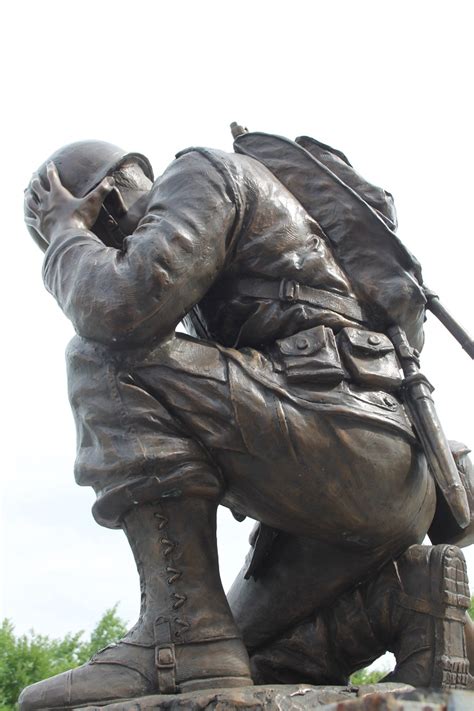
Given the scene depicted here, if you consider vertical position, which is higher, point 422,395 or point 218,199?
point 218,199

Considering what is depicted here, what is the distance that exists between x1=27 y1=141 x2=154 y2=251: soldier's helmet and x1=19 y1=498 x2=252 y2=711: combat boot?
1118 mm

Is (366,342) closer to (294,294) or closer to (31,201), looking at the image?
(294,294)

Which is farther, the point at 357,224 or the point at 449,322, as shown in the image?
the point at 449,322

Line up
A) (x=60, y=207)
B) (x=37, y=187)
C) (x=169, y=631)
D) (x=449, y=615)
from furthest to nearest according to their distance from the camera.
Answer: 1. (x=37, y=187)
2. (x=60, y=207)
3. (x=449, y=615)
4. (x=169, y=631)

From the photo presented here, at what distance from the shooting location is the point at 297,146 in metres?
3.37

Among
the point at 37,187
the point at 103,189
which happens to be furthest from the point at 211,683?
the point at 37,187

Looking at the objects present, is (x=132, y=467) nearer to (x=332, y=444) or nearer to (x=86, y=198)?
(x=332, y=444)

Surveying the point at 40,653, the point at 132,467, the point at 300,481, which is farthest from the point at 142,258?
the point at 40,653

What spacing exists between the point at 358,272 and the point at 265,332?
38 centimetres

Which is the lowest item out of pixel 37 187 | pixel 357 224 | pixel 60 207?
pixel 357 224

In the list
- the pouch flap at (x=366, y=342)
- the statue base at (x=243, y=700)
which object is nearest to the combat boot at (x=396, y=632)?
the statue base at (x=243, y=700)

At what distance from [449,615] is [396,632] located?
209mm

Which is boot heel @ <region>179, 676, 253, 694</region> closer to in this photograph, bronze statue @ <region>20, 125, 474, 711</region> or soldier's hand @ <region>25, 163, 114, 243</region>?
bronze statue @ <region>20, 125, 474, 711</region>

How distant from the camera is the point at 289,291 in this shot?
309cm
